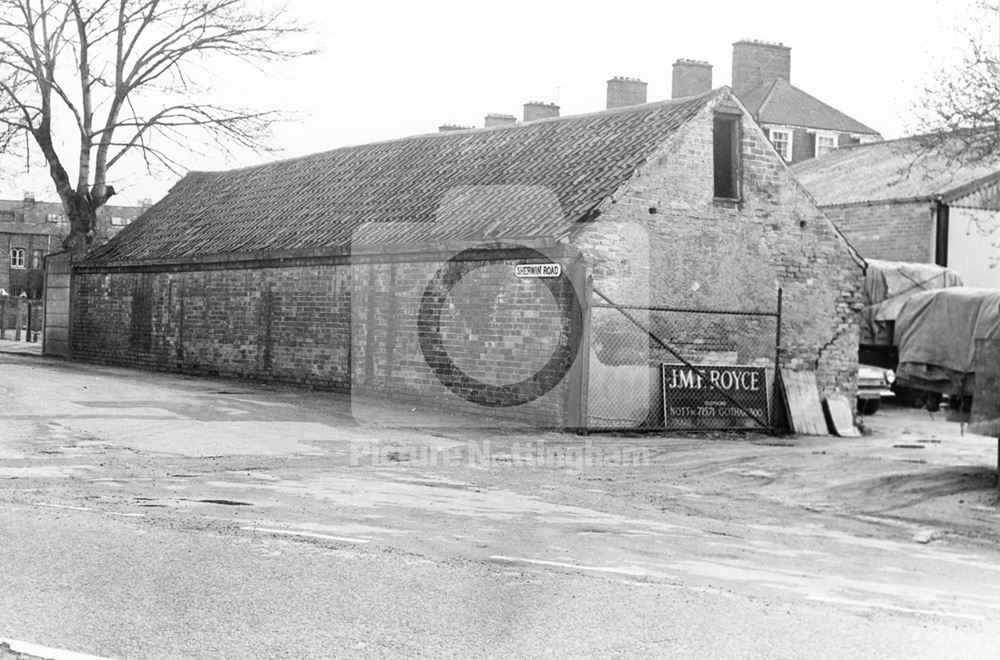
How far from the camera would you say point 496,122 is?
138 ft

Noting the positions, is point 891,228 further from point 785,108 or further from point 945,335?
point 945,335

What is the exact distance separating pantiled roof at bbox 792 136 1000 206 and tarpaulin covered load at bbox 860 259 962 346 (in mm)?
2600

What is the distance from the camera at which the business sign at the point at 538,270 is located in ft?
63.1

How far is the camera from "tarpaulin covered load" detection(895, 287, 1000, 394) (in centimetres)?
1398

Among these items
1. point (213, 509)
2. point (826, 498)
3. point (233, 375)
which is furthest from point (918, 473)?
point (233, 375)

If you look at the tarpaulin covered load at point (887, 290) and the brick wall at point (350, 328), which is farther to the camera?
the tarpaulin covered load at point (887, 290)

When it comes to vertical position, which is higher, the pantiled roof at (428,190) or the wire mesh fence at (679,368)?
the pantiled roof at (428,190)

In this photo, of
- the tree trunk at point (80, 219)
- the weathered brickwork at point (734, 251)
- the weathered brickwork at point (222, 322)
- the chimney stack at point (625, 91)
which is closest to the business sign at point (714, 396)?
the weathered brickwork at point (734, 251)

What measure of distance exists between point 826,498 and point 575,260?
6815mm

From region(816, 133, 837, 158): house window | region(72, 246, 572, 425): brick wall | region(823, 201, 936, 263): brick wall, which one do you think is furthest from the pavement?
region(816, 133, 837, 158): house window

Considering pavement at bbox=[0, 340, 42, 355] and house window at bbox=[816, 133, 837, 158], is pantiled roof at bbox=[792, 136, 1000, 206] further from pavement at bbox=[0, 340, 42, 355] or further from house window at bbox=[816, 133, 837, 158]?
pavement at bbox=[0, 340, 42, 355]

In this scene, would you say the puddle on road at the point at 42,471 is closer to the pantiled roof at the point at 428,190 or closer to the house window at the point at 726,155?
the pantiled roof at the point at 428,190

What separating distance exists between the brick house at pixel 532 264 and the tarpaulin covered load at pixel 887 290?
598 centimetres

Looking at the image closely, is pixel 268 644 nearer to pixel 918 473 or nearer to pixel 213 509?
pixel 213 509
